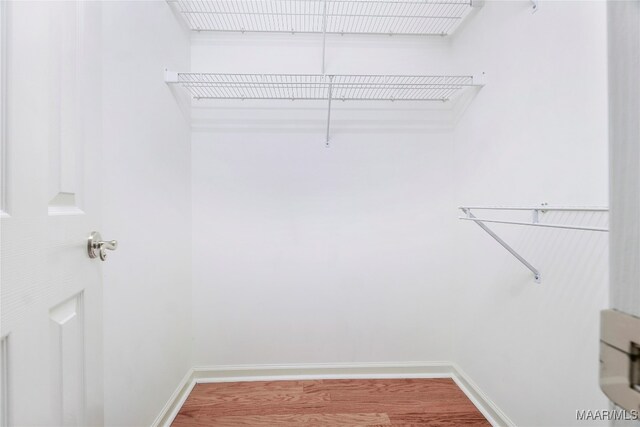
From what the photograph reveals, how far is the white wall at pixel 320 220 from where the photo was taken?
1.66 metres

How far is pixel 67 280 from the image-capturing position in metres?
0.64

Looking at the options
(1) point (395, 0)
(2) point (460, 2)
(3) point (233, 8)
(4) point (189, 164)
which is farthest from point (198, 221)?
(2) point (460, 2)

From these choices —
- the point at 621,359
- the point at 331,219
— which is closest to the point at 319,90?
the point at 331,219

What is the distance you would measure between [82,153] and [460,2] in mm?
1780

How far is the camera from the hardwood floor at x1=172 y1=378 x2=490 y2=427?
1.35 m

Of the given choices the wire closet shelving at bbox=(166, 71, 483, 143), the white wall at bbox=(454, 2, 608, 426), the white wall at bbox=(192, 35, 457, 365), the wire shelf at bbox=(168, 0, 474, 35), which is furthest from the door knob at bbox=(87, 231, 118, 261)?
the white wall at bbox=(454, 2, 608, 426)

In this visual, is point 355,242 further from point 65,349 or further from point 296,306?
point 65,349

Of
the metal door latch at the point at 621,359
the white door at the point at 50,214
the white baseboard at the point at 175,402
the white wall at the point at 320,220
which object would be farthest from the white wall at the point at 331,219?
the metal door latch at the point at 621,359

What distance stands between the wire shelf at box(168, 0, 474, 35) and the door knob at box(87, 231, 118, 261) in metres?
1.36

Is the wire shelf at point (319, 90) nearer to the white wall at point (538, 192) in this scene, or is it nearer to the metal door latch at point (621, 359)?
the white wall at point (538, 192)

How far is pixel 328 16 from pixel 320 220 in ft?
3.89

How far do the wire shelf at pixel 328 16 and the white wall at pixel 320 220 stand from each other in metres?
0.07

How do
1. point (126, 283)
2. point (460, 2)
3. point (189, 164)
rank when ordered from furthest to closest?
point (189, 164) → point (460, 2) → point (126, 283)

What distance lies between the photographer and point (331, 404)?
1450 mm
